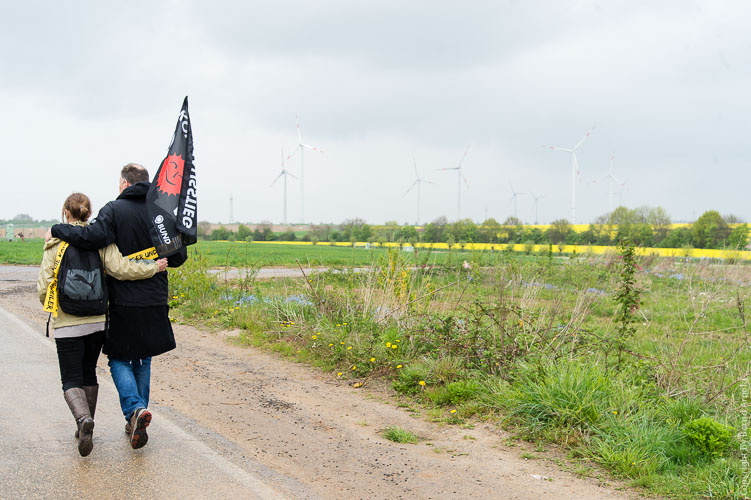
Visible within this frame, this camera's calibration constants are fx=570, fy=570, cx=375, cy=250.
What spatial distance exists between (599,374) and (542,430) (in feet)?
2.92

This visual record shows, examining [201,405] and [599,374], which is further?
[201,405]

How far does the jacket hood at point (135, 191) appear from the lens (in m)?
4.68

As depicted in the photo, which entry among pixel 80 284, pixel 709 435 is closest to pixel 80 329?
pixel 80 284

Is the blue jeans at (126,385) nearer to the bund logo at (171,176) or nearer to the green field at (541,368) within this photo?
the bund logo at (171,176)

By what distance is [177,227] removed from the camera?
480cm

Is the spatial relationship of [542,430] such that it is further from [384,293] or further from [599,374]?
[384,293]

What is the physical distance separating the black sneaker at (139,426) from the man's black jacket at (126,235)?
86cm

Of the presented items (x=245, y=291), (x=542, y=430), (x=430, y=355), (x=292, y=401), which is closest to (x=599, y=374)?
(x=542, y=430)

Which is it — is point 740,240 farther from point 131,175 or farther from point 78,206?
point 78,206

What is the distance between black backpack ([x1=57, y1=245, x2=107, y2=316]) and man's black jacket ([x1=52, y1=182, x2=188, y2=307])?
104 mm

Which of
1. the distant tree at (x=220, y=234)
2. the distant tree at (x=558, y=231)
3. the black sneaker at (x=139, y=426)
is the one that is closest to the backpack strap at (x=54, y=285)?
the black sneaker at (x=139, y=426)

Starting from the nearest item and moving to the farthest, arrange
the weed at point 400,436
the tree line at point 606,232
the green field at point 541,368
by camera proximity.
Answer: the green field at point 541,368 < the weed at point 400,436 < the tree line at point 606,232

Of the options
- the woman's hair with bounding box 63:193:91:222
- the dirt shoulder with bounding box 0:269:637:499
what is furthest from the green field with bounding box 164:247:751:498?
the woman's hair with bounding box 63:193:91:222

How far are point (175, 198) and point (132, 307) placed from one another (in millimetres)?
965
